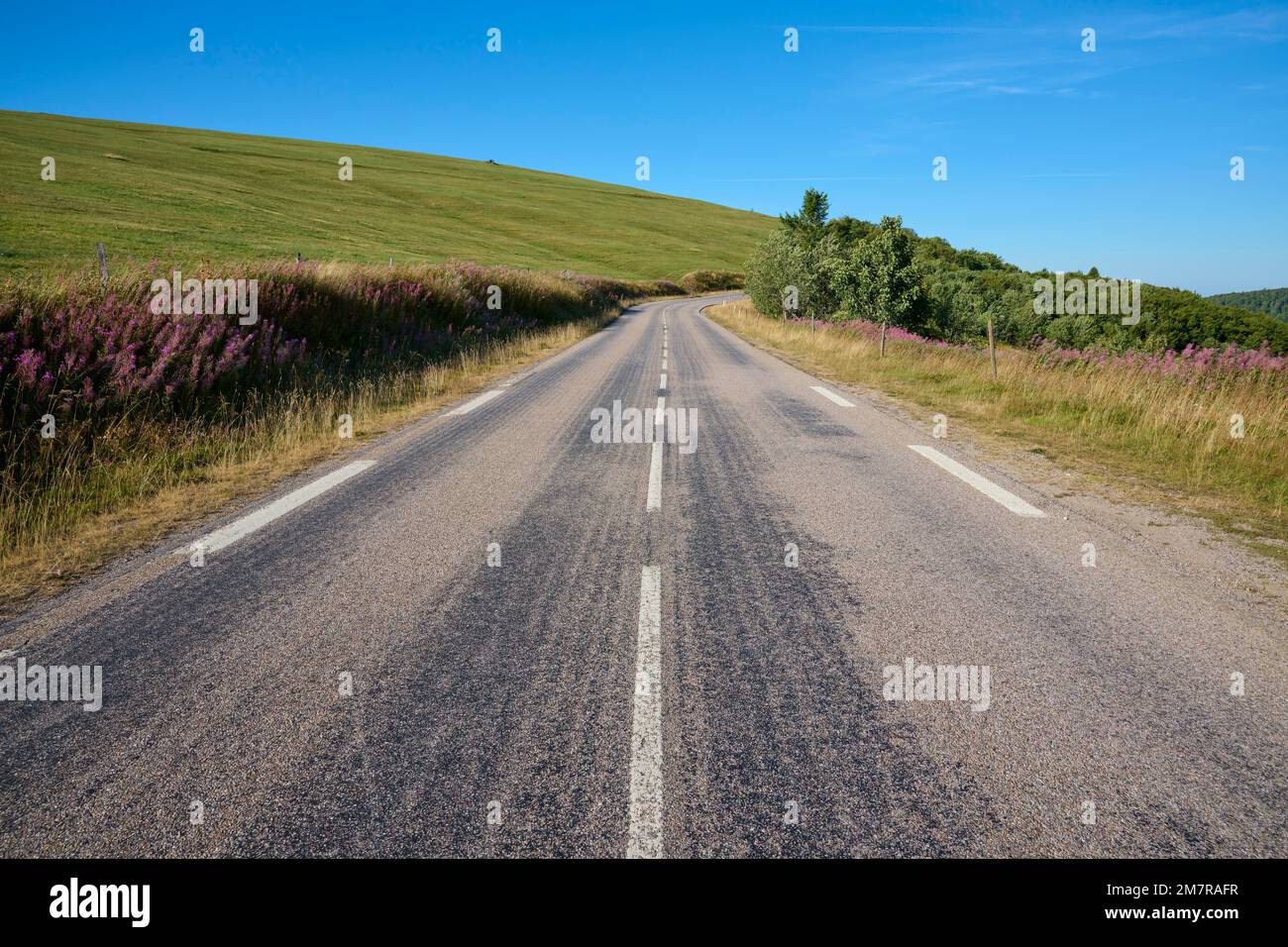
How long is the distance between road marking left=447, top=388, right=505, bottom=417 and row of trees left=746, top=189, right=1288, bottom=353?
32.5 feet

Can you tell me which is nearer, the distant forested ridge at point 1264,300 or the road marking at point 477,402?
the road marking at point 477,402

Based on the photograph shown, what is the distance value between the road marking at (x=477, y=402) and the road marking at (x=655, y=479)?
406 cm

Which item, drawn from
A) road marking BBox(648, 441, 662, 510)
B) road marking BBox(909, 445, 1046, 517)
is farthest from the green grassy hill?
road marking BBox(909, 445, 1046, 517)

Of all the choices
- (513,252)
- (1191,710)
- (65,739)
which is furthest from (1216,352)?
(513,252)

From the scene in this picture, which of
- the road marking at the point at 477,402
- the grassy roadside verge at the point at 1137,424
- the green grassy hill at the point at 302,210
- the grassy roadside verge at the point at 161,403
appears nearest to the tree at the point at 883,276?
the grassy roadside verge at the point at 1137,424

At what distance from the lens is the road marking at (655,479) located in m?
6.06

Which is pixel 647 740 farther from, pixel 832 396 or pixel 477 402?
pixel 832 396

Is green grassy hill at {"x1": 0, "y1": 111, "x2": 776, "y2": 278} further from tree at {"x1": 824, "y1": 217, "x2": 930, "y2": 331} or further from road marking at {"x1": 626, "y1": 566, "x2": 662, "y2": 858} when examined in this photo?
tree at {"x1": 824, "y1": 217, "x2": 930, "y2": 331}

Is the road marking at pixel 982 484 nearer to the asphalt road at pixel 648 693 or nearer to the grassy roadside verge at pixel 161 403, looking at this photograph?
the asphalt road at pixel 648 693

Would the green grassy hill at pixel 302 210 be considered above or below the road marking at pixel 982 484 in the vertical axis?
above

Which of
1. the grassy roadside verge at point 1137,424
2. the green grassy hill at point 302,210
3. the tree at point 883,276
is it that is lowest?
the grassy roadside verge at point 1137,424

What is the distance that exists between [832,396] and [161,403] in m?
10.7

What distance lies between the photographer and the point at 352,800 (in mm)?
2412
